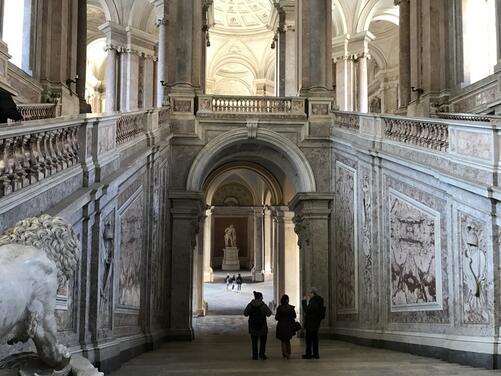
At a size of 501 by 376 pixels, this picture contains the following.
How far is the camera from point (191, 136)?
14.9m

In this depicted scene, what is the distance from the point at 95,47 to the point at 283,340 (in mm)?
26992

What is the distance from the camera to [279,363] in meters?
8.90

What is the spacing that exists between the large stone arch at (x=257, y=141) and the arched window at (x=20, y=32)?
481 centimetres

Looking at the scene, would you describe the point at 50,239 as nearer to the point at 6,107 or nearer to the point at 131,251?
the point at 6,107

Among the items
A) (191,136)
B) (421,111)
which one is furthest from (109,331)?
(421,111)

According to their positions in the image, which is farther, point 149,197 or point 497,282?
point 149,197

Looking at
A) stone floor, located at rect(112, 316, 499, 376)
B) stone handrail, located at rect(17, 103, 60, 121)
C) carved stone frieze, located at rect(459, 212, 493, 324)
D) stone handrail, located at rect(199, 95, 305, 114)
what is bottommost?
stone floor, located at rect(112, 316, 499, 376)

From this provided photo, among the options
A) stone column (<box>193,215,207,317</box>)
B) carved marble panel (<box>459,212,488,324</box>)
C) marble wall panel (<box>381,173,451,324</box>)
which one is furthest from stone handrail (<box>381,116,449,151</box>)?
stone column (<box>193,215,207,317</box>)

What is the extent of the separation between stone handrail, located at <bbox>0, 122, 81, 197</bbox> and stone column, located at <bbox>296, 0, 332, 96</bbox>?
10.2 meters

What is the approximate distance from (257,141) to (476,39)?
679 centimetres

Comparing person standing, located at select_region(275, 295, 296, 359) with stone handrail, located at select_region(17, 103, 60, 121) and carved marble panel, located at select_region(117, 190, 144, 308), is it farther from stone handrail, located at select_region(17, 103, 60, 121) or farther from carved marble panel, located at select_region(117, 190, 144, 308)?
stone handrail, located at select_region(17, 103, 60, 121)

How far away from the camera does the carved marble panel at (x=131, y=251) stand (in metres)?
9.10

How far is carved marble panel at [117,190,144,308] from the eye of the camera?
910 cm

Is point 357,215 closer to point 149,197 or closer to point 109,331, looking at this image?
point 149,197
